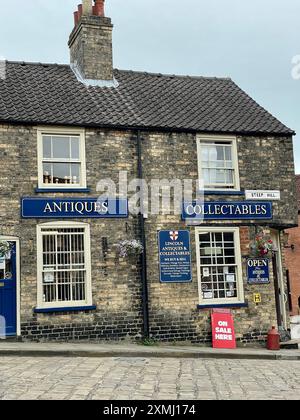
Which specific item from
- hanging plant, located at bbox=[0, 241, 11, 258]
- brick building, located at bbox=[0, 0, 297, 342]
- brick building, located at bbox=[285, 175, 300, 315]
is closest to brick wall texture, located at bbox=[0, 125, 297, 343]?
brick building, located at bbox=[0, 0, 297, 342]

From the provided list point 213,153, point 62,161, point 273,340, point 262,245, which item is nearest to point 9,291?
point 62,161

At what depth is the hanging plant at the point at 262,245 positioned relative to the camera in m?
15.4

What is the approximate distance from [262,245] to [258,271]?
2.44 ft

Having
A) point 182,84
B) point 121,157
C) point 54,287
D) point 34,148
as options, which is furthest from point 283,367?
point 182,84

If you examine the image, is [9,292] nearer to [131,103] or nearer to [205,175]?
[205,175]

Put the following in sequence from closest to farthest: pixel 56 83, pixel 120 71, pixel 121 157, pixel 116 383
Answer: pixel 116 383 < pixel 121 157 < pixel 56 83 < pixel 120 71

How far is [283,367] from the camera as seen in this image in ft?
38.1

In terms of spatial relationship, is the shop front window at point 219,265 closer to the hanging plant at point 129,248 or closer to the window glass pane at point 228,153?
the hanging plant at point 129,248

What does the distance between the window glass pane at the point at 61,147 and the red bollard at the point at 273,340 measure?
7224 mm

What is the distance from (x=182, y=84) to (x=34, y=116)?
18.7ft

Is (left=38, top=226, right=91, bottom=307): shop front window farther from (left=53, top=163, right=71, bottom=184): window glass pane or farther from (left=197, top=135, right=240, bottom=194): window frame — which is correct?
(left=197, top=135, right=240, bottom=194): window frame

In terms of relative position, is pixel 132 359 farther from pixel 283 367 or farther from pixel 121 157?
pixel 121 157

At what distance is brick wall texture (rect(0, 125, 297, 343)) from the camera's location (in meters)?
13.6

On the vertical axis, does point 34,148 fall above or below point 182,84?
below
